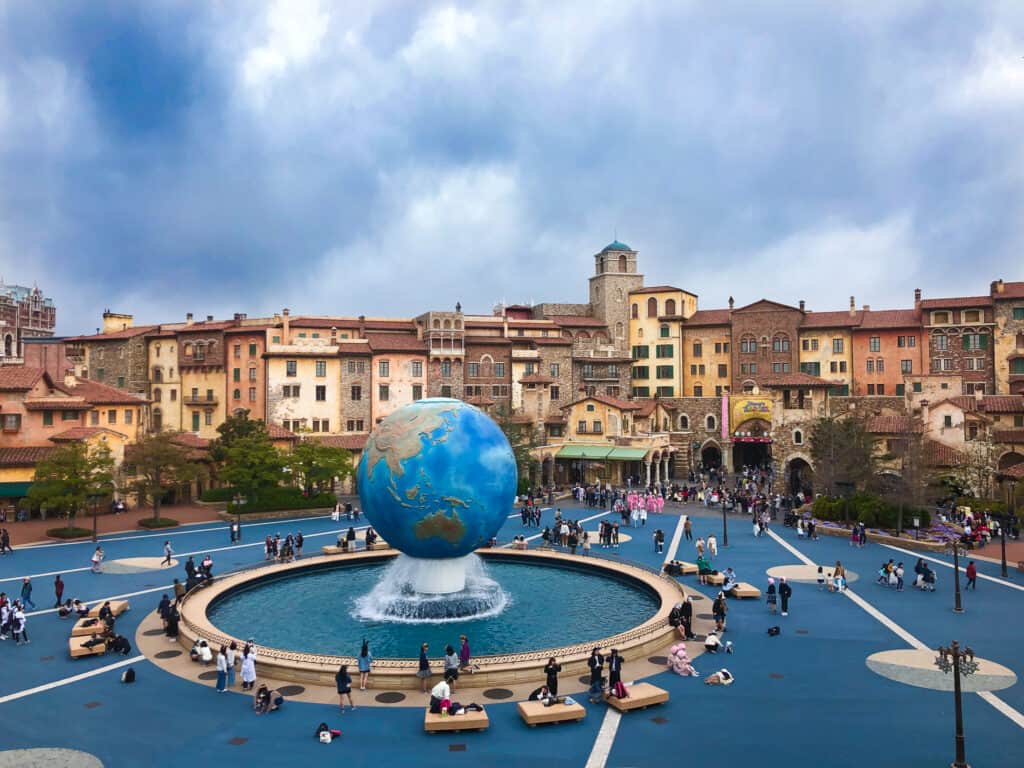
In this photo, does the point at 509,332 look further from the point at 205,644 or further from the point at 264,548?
the point at 205,644

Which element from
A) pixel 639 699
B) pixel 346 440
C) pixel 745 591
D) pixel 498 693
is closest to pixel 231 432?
pixel 346 440

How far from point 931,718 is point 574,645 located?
8.90m

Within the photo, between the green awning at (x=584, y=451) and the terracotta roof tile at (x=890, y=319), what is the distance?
30.1 m

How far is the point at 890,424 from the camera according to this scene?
59125mm

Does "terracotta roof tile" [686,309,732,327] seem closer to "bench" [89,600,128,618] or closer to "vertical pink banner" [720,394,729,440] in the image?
"vertical pink banner" [720,394,729,440]

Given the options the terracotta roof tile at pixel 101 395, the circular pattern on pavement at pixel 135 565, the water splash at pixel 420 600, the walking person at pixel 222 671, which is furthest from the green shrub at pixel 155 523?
the walking person at pixel 222 671

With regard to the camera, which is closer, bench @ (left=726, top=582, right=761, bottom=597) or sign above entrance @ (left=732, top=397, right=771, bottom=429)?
bench @ (left=726, top=582, right=761, bottom=597)

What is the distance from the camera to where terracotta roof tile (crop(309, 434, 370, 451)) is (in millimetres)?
63656

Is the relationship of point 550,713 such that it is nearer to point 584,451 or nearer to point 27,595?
point 27,595

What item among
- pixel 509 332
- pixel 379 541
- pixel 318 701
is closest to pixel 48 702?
pixel 318 701

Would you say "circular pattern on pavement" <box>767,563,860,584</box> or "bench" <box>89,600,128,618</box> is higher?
"bench" <box>89,600,128,618</box>

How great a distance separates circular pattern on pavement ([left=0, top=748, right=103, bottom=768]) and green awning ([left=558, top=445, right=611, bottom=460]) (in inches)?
2082

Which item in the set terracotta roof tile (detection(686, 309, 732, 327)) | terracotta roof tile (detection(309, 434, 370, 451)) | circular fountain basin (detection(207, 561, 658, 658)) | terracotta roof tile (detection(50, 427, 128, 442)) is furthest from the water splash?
terracotta roof tile (detection(686, 309, 732, 327))

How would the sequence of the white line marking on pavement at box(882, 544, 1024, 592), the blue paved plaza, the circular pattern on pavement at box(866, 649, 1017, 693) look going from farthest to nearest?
the white line marking on pavement at box(882, 544, 1024, 592) < the circular pattern on pavement at box(866, 649, 1017, 693) < the blue paved plaza
